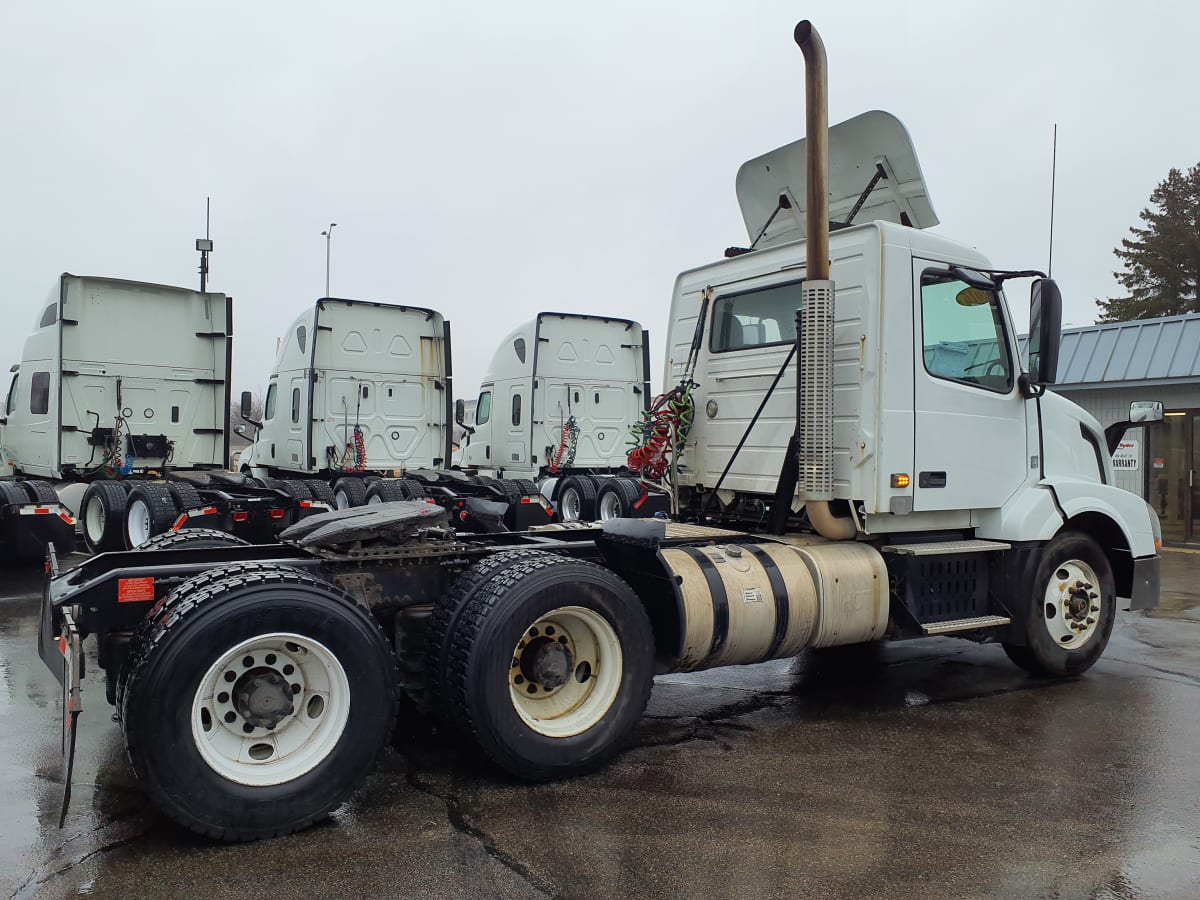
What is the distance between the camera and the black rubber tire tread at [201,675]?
3.48m

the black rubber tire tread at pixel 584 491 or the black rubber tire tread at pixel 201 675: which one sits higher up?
the black rubber tire tread at pixel 584 491

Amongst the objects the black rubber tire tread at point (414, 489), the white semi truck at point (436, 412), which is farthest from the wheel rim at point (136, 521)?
the black rubber tire tread at point (414, 489)

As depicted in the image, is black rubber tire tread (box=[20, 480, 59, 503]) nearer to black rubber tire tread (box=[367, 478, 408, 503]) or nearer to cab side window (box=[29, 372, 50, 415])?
cab side window (box=[29, 372, 50, 415])

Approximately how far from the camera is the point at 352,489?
13023mm

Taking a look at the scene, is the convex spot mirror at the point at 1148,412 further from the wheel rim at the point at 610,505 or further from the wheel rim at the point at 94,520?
the wheel rim at the point at 94,520

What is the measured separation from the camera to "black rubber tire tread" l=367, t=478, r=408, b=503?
12852mm

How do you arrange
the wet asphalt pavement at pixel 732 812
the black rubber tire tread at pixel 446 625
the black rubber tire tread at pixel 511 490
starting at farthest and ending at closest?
the black rubber tire tread at pixel 511 490, the black rubber tire tread at pixel 446 625, the wet asphalt pavement at pixel 732 812

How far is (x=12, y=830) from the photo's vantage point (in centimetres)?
375

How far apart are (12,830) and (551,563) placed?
2.43m

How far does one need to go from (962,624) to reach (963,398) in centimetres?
143

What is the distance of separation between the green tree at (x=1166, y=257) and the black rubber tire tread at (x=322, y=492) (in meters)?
31.9

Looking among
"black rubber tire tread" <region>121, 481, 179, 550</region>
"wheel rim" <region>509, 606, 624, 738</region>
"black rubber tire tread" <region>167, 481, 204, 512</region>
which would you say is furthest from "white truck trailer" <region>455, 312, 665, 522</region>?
"wheel rim" <region>509, 606, 624, 738</region>

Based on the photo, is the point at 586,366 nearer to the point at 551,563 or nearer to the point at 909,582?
the point at 909,582

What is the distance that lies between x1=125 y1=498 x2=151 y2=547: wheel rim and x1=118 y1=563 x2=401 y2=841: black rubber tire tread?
7736 millimetres
